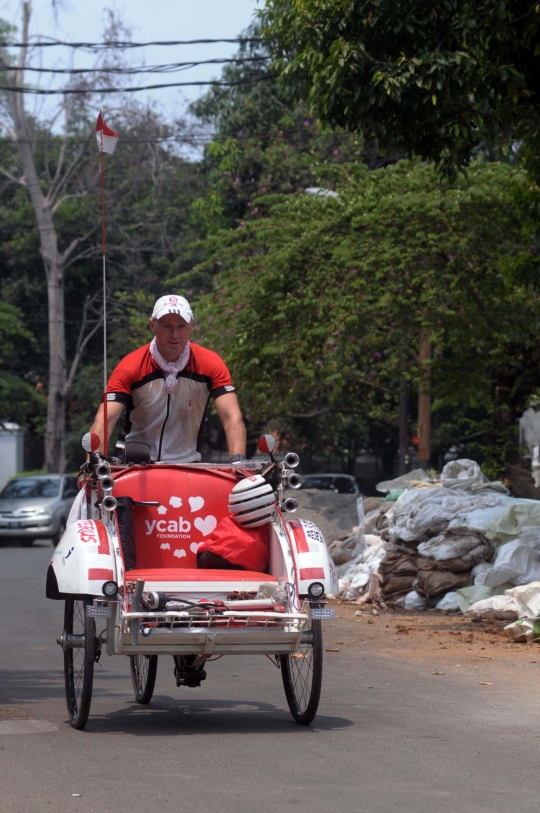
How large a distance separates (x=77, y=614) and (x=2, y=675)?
6.93 feet

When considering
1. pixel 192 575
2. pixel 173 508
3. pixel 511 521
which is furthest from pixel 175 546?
pixel 511 521

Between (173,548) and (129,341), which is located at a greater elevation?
(129,341)

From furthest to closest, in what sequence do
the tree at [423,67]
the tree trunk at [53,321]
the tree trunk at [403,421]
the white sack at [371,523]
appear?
1. the tree trunk at [53,321]
2. the tree trunk at [403,421]
3. the white sack at [371,523]
4. the tree at [423,67]

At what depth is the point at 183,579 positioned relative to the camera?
6.43 m

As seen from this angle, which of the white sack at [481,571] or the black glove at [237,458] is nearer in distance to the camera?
the black glove at [237,458]

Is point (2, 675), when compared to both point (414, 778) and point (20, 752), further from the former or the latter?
point (414, 778)

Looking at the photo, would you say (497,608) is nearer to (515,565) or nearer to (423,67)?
(515,565)

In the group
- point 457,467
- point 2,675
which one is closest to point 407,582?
point 457,467

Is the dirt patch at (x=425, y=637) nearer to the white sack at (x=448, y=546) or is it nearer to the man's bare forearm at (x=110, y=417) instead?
the white sack at (x=448, y=546)

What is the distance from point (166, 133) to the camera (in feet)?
117

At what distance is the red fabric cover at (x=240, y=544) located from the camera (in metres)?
6.84

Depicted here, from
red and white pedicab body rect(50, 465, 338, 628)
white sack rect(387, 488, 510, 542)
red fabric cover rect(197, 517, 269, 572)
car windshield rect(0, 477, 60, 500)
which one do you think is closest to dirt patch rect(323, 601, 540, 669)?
white sack rect(387, 488, 510, 542)

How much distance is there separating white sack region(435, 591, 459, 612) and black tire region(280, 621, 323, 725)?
626cm

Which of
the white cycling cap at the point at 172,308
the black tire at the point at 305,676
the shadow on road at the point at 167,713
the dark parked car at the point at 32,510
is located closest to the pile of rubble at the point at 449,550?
the shadow on road at the point at 167,713
